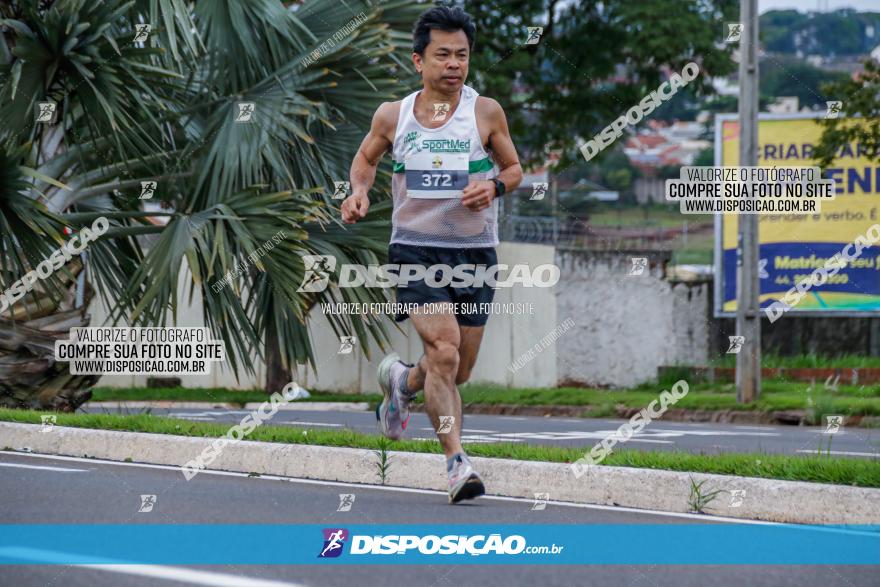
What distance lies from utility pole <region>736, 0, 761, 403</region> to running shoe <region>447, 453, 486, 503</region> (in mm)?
10302

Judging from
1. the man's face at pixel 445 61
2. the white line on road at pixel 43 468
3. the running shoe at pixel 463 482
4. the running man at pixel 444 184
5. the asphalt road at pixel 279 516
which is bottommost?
the white line on road at pixel 43 468

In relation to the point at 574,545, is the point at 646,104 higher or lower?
higher

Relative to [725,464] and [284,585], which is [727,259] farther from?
[284,585]

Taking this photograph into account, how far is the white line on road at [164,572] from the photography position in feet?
14.3

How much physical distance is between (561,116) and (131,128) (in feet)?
49.5

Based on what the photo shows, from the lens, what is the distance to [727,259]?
65.8 ft

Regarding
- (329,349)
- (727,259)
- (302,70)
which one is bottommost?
(329,349)

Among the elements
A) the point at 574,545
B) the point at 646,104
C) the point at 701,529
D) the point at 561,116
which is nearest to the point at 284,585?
the point at 574,545

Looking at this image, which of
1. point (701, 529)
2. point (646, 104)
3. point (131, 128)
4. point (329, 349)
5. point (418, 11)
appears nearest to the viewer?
point (701, 529)

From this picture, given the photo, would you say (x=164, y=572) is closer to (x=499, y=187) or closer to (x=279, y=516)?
(x=279, y=516)

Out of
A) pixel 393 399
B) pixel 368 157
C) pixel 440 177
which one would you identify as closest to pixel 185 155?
pixel 368 157

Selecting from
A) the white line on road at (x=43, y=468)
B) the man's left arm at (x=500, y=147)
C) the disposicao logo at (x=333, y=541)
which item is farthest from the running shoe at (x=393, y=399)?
the white line on road at (x=43, y=468)

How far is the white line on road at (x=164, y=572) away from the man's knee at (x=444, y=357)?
6.94ft

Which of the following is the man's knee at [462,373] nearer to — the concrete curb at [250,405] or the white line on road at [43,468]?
the white line on road at [43,468]
